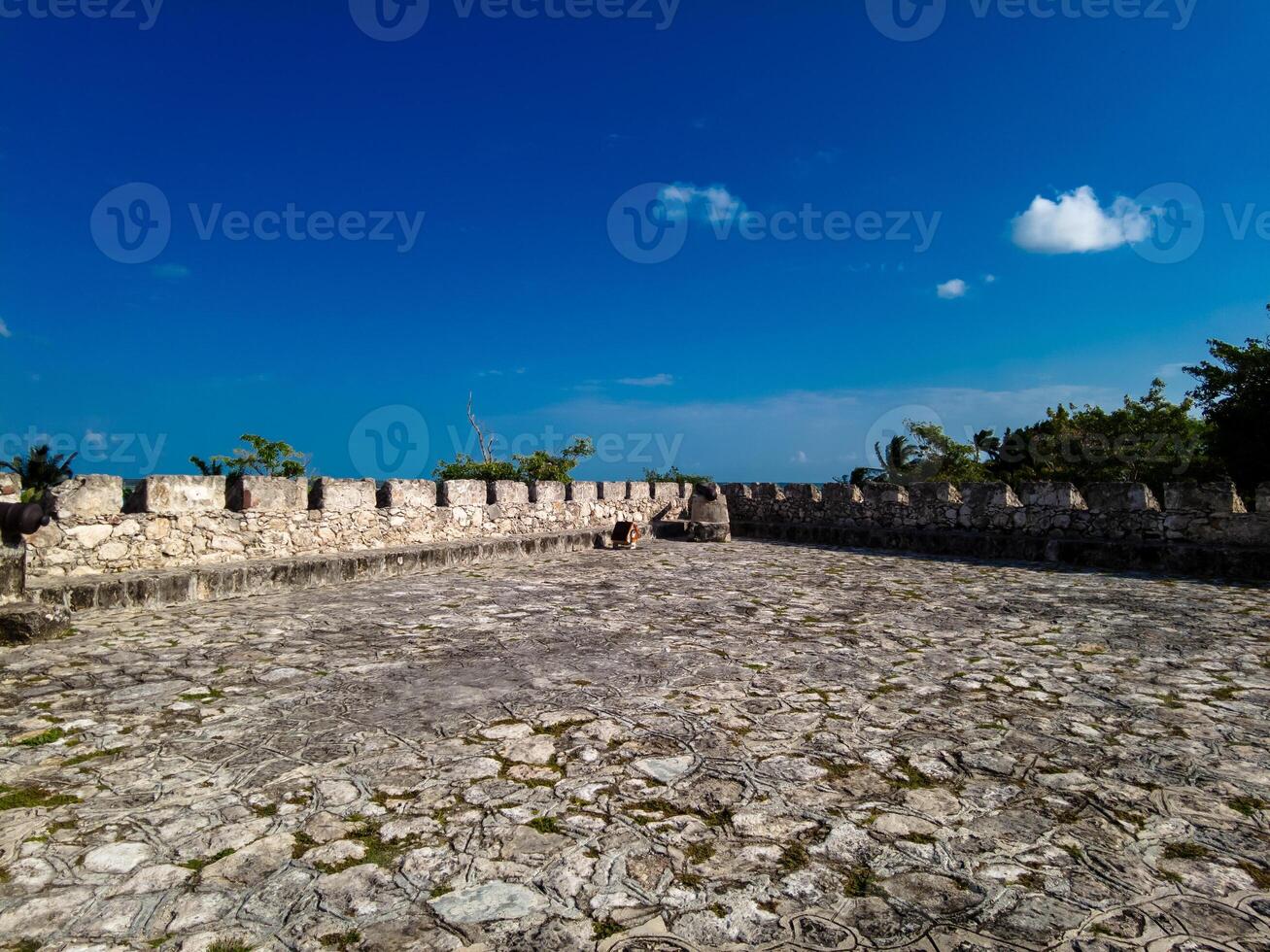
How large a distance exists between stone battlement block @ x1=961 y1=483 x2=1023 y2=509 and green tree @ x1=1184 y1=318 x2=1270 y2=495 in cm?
1584

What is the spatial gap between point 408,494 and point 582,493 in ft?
12.7

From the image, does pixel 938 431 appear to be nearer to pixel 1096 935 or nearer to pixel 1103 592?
pixel 1103 592

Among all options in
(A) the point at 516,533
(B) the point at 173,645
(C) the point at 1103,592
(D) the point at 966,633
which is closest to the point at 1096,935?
(D) the point at 966,633

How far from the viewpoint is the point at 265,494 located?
7.92m

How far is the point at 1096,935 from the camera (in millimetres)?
1784

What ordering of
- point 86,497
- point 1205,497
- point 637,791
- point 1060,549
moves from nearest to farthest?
point 637,791
point 86,497
point 1205,497
point 1060,549

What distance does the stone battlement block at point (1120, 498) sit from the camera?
9.38m

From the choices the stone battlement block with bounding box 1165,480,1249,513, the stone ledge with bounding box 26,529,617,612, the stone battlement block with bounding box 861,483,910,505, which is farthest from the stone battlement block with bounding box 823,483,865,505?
the stone ledge with bounding box 26,529,617,612

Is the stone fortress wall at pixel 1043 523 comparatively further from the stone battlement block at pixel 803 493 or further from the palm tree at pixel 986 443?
the palm tree at pixel 986 443

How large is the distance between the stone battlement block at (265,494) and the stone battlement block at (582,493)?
5071mm

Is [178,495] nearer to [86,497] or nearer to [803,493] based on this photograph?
[86,497]

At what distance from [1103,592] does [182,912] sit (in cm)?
811

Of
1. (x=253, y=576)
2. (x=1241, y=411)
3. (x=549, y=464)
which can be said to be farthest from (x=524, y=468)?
(x=1241, y=411)

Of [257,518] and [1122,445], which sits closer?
[257,518]
